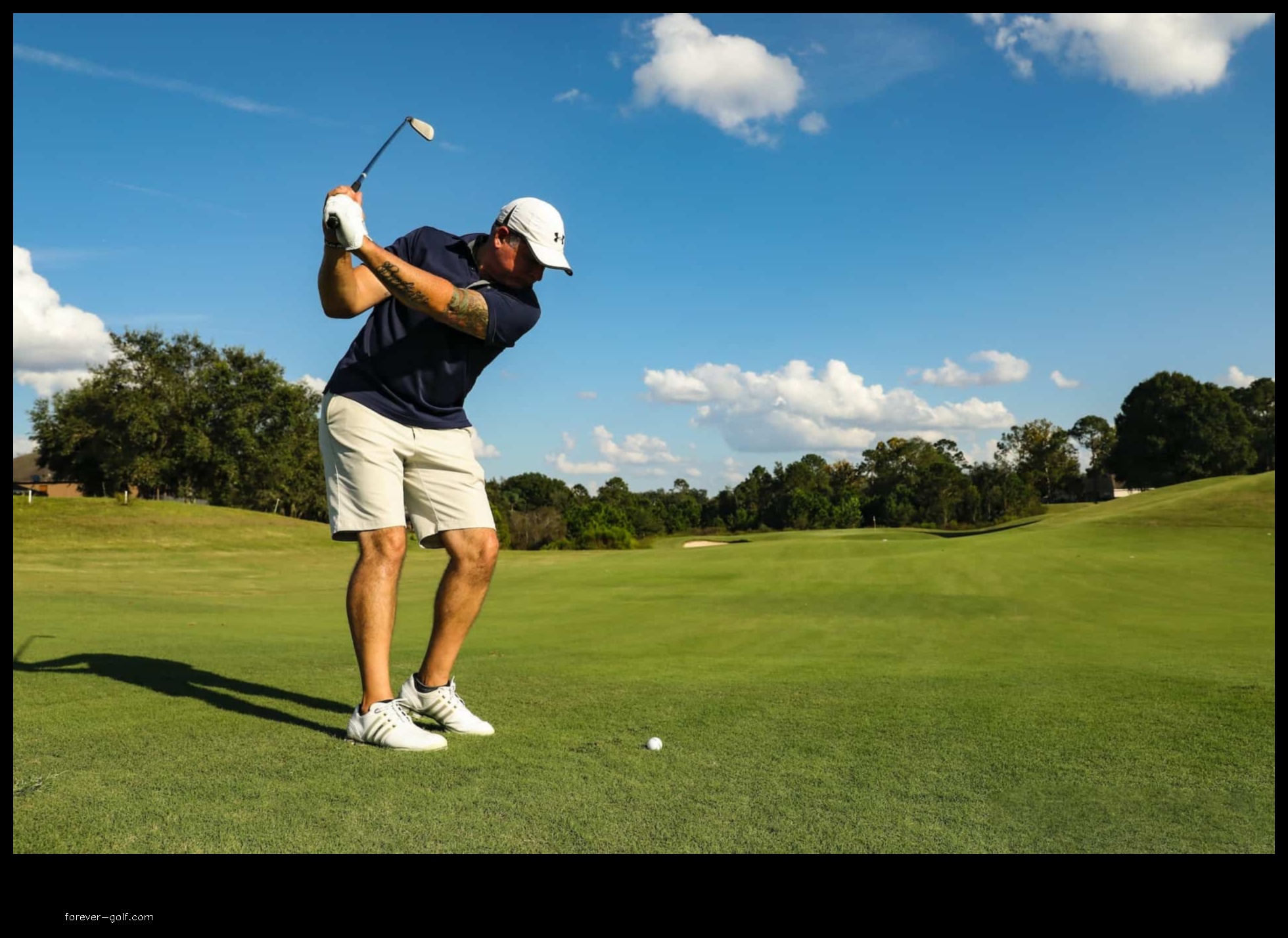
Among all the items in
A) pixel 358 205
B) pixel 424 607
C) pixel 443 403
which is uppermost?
pixel 358 205

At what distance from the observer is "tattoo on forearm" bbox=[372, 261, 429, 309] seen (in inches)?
141

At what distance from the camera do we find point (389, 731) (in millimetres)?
3602

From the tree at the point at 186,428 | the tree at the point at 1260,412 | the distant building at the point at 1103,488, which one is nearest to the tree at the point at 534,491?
the tree at the point at 186,428

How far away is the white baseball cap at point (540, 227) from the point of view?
402cm

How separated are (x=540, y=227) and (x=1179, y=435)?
90.4 metres

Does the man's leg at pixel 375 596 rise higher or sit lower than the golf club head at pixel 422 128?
lower

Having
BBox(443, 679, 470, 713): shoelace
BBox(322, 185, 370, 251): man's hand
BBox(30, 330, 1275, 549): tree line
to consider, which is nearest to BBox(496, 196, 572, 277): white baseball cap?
BBox(322, 185, 370, 251): man's hand

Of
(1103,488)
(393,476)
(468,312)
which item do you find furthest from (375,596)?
(1103,488)

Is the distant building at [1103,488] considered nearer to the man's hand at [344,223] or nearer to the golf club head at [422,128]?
the golf club head at [422,128]

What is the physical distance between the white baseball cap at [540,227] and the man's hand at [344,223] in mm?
735
